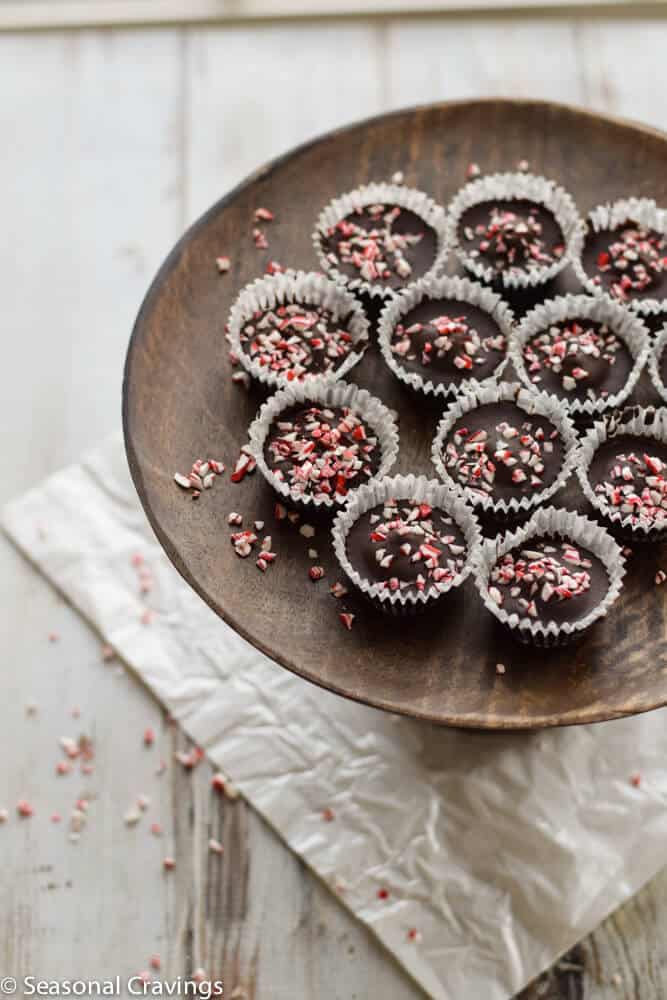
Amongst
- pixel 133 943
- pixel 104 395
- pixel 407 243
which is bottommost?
pixel 133 943

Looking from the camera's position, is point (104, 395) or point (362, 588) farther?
point (104, 395)

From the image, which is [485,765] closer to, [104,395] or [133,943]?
[133,943]

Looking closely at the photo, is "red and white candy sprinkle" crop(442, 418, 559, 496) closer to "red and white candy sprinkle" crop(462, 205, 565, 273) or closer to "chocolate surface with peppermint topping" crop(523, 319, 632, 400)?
"chocolate surface with peppermint topping" crop(523, 319, 632, 400)

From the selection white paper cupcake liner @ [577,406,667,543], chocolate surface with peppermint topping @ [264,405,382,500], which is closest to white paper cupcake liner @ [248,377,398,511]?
chocolate surface with peppermint topping @ [264,405,382,500]

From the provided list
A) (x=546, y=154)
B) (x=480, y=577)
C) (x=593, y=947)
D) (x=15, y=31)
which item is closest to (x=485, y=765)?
(x=593, y=947)

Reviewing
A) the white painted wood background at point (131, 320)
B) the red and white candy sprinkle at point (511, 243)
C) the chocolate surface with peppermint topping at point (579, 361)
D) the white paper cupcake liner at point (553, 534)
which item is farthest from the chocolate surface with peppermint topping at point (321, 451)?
the white painted wood background at point (131, 320)

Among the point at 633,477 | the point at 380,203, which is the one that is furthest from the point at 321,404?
the point at 633,477

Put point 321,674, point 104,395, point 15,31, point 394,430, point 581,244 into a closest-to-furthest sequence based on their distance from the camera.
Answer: point 321,674 < point 394,430 < point 581,244 < point 104,395 < point 15,31

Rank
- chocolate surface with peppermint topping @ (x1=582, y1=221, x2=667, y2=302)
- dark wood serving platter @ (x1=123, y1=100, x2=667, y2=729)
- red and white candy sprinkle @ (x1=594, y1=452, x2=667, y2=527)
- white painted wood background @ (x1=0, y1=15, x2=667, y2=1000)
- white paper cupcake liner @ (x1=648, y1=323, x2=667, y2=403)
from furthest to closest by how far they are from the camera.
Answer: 1. white painted wood background @ (x1=0, y1=15, x2=667, y2=1000)
2. chocolate surface with peppermint topping @ (x1=582, y1=221, x2=667, y2=302)
3. white paper cupcake liner @ (x1=648, y1=323, x2=667, y2=403)
4. red and white candy sprinkle @ (x1=594, y1=452, x2=667, y2=527)
5. dark wood serving platter @ (x1=123, y1=100, x2=667, y2=729)
